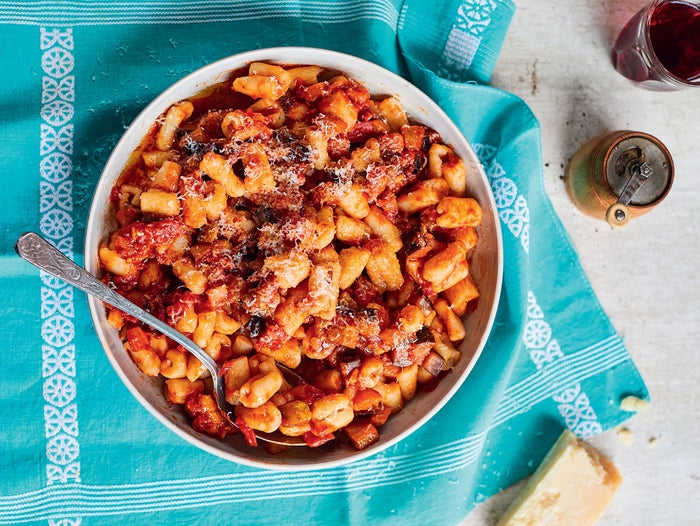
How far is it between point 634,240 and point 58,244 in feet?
8.43

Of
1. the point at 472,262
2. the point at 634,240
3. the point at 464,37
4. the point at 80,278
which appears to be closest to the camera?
the point at 80,278

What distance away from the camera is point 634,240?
3.32 m

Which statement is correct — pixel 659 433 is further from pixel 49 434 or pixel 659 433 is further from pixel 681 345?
pixel 49 434

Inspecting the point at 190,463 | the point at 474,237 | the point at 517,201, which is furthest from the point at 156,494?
the point at 517,201

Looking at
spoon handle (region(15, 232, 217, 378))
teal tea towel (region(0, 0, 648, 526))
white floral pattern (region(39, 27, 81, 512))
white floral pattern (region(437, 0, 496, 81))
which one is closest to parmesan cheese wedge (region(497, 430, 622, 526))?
teal tea towel (region(0, 0, 648, 526))

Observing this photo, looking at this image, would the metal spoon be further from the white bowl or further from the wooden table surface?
the wooden table surface

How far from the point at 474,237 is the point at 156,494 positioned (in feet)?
5.54

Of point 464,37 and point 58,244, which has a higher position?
point 464,37

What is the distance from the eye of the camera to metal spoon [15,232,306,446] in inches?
85.9

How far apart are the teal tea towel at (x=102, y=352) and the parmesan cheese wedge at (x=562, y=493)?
9cm

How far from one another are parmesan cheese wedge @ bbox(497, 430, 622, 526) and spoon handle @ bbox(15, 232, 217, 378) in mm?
1614

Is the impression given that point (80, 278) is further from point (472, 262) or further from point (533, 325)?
point (533, 325)

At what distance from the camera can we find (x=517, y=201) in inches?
118

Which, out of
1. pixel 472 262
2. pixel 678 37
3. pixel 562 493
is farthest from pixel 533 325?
pixel 678 37
